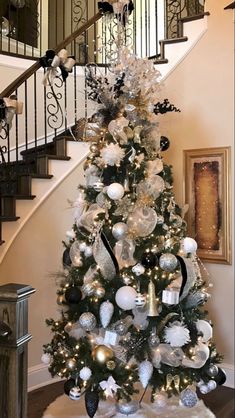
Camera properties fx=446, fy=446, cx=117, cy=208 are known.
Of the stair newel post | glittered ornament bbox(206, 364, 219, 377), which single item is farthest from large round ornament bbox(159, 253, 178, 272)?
the stair newel post

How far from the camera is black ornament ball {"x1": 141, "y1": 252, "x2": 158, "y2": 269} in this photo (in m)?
2.64

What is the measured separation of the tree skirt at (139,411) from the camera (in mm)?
2893

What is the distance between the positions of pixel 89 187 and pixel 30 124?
2220 millimetres

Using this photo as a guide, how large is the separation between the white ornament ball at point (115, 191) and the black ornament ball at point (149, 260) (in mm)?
383

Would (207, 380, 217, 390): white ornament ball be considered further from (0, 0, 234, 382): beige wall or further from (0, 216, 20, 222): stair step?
(0, 216, 20, 222): stair step

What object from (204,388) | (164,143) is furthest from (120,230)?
(164,143)

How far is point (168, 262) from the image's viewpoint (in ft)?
8.62

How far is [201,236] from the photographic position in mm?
3789

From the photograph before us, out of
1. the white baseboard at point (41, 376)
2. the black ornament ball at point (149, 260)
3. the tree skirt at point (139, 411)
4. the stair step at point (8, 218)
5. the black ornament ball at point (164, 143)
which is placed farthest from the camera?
the black ornament ball at point (164, 143)

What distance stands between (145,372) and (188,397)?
0.31 m

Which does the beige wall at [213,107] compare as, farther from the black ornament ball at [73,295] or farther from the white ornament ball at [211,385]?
the black ornament ball at [73,295]

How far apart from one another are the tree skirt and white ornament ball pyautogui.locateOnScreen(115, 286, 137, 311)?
81 cm

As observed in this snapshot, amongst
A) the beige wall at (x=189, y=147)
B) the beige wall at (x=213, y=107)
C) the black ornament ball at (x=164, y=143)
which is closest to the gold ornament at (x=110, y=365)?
the beige wall at (x=189, y=147)

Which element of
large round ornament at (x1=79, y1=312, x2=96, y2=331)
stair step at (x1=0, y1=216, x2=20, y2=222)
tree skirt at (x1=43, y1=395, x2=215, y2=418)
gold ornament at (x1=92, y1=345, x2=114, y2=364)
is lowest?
tree skirt at (x1=43, y1=395, x2=215, y2=418)
